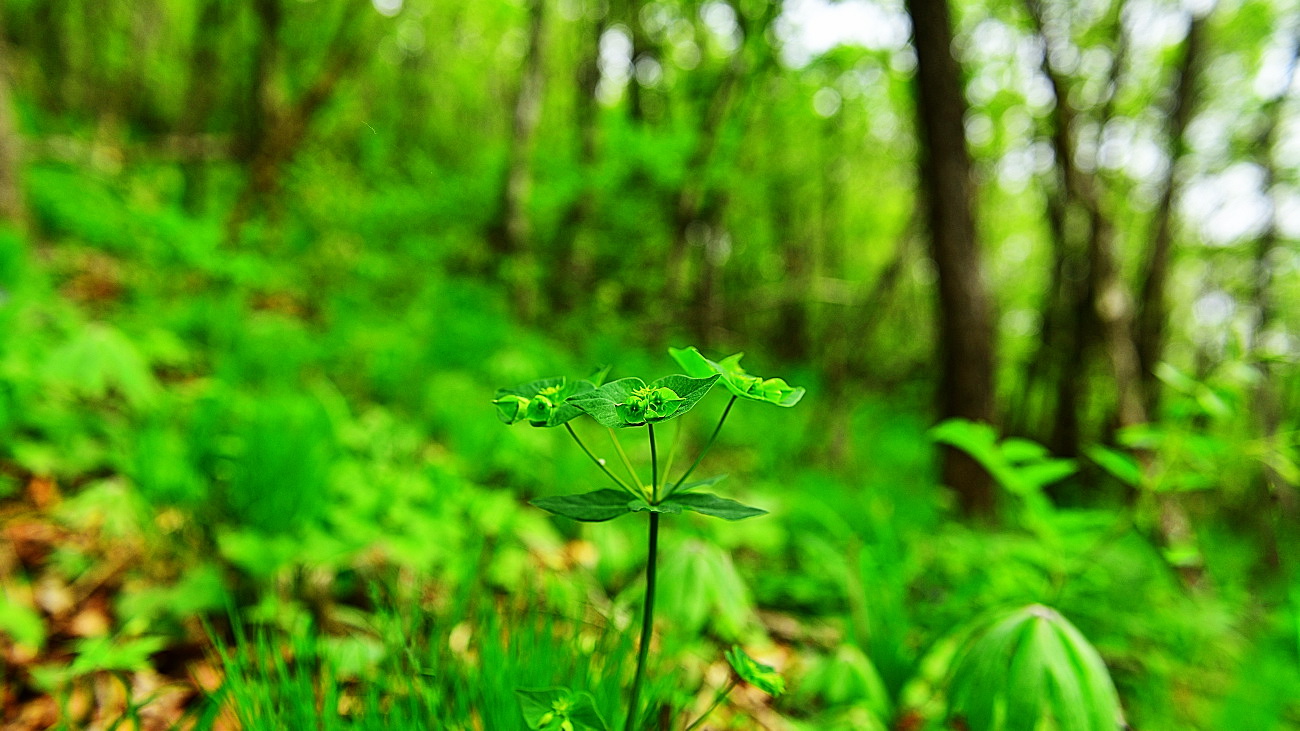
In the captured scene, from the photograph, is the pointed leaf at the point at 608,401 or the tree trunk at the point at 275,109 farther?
the tree trunk at the point at 275,109

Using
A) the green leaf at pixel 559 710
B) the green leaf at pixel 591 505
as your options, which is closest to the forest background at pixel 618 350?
the green leaf at pixel 559 710

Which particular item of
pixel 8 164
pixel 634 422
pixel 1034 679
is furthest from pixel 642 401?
pixel 8 164

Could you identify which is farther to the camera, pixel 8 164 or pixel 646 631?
pixel 8 164

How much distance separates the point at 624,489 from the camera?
0.69 metres

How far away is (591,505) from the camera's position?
2.16 ft

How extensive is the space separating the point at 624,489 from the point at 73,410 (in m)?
2.30

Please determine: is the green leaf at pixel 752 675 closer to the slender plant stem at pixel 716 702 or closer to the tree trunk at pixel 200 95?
the slender plant stem at pixel 716 702

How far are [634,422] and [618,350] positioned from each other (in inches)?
175

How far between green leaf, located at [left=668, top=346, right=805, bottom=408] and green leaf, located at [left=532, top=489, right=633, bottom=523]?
6.5 inches

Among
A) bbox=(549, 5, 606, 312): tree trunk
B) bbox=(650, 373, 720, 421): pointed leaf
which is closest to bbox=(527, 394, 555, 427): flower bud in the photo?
bbox=(650, 373, 720, 421): pointed leaf

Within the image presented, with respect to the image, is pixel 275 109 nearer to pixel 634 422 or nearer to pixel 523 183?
pixel 523 183

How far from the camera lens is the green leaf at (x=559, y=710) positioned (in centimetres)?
65

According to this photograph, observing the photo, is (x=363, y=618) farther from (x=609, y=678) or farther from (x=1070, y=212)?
(x=1070, y=212)

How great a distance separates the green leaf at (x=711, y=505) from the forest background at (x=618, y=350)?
47 centimetres
